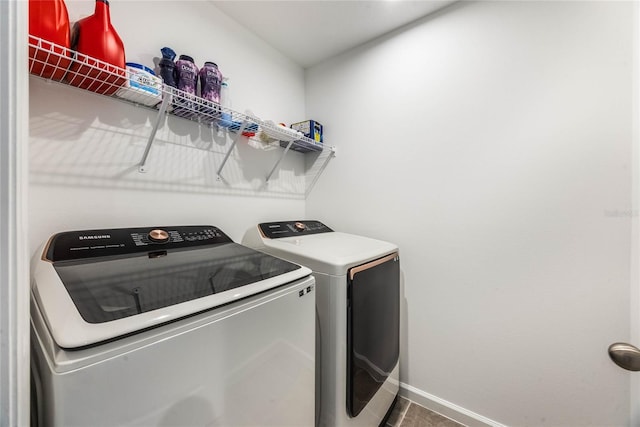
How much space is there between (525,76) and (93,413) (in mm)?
2112

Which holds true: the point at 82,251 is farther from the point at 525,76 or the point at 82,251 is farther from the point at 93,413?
the point at 525,76

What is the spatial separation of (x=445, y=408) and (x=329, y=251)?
1321 millimetres

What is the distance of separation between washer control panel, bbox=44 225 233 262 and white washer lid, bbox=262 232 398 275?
35cm

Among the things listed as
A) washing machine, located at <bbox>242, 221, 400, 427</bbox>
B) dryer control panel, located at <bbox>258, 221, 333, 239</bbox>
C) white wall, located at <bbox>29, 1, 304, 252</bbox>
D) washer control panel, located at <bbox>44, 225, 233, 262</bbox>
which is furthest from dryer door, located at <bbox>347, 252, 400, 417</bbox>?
white wall, located at <bbox>29, 1, 304, 252</bbox>

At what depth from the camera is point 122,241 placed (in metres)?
1.04

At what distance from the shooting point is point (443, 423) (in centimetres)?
151

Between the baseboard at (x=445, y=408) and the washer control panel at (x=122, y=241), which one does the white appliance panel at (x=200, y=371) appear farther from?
the baseboard at (x=445, y=408)

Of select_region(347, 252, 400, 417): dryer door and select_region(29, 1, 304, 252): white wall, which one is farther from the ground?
select_region(29, 1, 304, 252): white wall

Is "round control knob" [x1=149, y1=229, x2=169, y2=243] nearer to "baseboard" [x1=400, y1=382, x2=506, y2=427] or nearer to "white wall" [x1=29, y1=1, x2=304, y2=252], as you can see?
"white wall" [x1=29, y1=1, x2=304, y2=252]

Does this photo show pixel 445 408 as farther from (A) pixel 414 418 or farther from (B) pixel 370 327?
(B) pixel 370 327

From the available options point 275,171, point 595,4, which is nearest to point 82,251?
point 275,171

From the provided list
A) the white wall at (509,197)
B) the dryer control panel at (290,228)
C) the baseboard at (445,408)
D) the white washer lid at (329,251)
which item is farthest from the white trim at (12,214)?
the baseboard at (445,408)

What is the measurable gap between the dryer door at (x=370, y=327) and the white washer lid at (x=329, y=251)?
5 centimetres

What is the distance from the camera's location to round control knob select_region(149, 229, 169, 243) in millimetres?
1119
